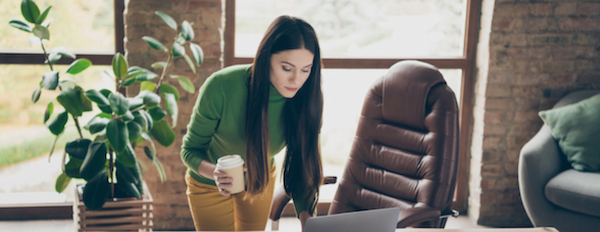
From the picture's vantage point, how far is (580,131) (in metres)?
2.53

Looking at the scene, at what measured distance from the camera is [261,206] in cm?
180

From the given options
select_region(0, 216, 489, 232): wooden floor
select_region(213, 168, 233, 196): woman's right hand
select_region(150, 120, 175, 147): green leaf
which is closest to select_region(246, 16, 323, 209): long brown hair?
select_region(213, 168, 233, 196): woman's right hand

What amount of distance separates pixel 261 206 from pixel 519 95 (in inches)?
71.3

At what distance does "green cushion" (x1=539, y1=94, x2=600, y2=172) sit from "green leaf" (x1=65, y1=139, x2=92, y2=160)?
7.53ft

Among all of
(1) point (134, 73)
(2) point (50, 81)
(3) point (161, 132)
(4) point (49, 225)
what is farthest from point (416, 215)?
(4) point (49, 225)

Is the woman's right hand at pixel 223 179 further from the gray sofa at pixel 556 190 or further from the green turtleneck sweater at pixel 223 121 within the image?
the gray sofa at pixel 556 190

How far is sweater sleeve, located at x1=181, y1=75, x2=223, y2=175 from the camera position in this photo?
1.61 meters

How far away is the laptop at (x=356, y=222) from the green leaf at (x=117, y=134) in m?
1.09

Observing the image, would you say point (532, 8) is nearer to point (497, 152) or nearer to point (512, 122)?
point (512, 122)

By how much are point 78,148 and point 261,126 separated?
0.91 metres

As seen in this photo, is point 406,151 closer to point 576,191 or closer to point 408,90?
point 408,90

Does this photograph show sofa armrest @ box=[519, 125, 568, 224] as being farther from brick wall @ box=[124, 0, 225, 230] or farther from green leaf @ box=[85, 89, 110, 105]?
green leaf @ box=[85, 89, 110, 105]

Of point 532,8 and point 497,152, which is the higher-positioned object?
point 532,8

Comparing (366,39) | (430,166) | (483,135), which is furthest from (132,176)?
(483,135)
